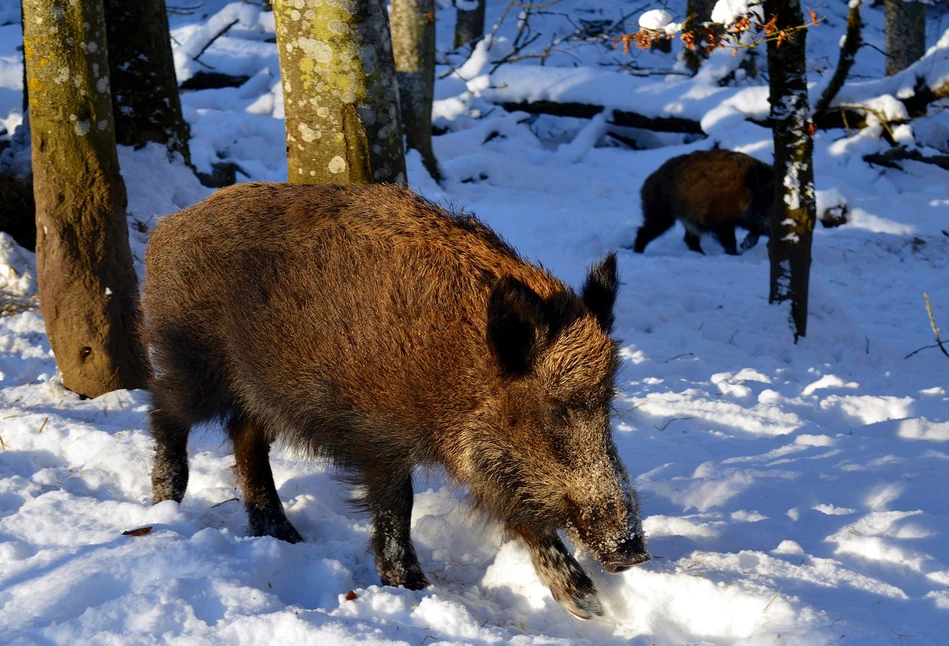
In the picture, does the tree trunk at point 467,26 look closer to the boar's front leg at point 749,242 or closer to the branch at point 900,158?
the branch at point 900,158

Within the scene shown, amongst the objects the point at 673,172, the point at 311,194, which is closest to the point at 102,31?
the point at 311,194

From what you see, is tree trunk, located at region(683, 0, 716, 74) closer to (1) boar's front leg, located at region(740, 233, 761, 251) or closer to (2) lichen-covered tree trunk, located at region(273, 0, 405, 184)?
(1) boar's front leg, located at region(740, 233, 761, 251)

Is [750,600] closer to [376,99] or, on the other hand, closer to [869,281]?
[376,99]

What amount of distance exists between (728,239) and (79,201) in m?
8.01

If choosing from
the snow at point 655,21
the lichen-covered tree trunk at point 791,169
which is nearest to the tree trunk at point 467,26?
the lichen-covered tree trunk at point 791,169

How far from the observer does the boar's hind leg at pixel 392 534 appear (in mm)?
3029

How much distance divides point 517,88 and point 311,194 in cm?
1086

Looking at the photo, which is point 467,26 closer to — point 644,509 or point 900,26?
point 900,26

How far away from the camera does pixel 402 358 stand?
287cm

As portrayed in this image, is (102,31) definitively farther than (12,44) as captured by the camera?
Answer: No

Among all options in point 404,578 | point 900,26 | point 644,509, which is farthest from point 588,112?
point 404,578

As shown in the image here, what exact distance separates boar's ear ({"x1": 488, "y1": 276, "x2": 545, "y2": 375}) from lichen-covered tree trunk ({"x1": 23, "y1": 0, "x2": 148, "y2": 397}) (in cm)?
250

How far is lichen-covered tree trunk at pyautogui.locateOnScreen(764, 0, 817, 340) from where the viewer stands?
639 cm

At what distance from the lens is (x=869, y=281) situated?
9430mm
